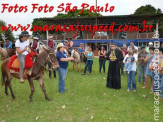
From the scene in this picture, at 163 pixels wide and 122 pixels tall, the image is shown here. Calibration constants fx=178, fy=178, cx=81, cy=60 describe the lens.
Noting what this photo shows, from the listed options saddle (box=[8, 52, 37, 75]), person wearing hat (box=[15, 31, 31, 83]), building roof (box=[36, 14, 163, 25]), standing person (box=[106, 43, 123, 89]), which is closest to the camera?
person wearing hat (box=[15, 31, 31, 83])

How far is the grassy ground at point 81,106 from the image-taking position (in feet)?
16.4

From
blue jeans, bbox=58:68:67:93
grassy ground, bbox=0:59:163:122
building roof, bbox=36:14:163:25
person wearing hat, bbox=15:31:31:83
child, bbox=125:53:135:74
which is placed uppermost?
building roof, bbox=36:14:163:25

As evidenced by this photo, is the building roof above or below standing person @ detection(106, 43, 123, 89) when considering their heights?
above

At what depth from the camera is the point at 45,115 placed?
204 inches

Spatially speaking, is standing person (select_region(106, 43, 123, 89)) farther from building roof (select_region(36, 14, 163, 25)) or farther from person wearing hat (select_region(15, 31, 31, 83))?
building roof (select_region(36, 14, 163, 25))

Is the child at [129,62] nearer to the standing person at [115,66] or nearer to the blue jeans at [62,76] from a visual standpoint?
the standing person at [115,66]

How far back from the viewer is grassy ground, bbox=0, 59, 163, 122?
4988 mm

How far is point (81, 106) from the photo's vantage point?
591cm

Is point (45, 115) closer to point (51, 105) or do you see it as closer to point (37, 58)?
point (51, 105)

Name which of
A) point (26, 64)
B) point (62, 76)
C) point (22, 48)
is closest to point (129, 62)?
point (62, 76)

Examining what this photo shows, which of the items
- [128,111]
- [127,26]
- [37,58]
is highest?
[127,26]

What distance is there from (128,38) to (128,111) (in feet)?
115

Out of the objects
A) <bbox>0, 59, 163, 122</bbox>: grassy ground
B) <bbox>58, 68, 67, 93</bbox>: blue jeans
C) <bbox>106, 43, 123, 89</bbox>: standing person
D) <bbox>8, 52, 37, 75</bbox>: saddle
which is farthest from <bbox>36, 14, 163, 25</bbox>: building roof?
<bbox>8, 52, 37, 75</bbox>: saddle

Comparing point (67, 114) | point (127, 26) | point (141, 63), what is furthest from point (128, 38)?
point (67, 114)
